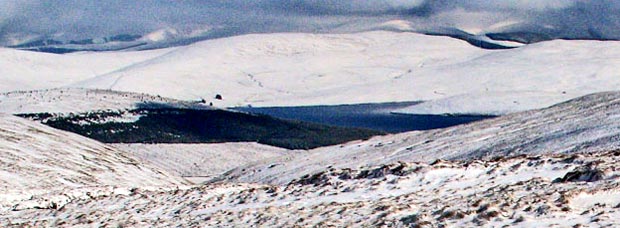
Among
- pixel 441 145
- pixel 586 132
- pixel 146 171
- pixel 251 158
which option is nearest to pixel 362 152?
pixel 441 145

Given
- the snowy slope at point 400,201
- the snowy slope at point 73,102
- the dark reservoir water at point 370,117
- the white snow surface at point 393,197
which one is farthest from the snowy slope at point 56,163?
the dark reservoir water at point 370,117

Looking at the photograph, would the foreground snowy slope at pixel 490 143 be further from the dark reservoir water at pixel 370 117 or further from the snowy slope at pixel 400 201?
the dark reservoir water at pixel 370 117

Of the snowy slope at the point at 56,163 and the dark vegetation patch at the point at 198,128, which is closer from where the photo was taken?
the snowy slope at the point at 56,163

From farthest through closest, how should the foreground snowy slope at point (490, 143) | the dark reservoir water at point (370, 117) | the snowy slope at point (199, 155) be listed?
the dark reservoir water at point (370, 117), the snowy slope at point (199, 155), the foreground snowy slope at point (490, 143)

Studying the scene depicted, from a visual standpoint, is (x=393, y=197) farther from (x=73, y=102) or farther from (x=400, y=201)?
(x=73, y=102)

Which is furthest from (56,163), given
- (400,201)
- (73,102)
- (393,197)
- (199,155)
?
(73,102)

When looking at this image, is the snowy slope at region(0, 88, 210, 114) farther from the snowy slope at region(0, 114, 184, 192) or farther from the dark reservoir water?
the snowy slope at region(0, 114, 184, 192)
